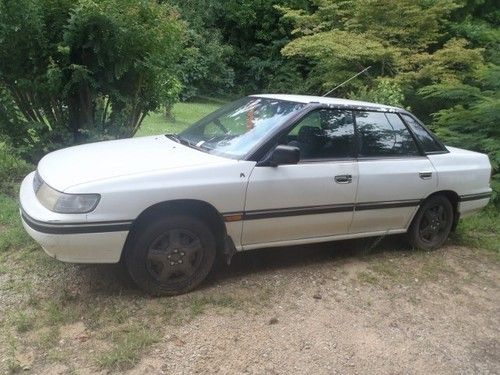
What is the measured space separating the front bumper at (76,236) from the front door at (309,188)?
3.34 feet

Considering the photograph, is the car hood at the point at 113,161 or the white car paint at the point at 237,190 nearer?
the white car paint at the point at 237,190

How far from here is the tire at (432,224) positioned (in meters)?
5.46

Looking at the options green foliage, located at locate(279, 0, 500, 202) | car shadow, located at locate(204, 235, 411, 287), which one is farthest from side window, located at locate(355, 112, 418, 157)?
green foliage, located at locate(279, 0, 500, 202)

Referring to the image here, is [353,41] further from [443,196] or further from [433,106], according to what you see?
[443,196]

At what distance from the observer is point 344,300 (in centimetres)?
436

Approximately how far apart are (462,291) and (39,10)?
209 inches

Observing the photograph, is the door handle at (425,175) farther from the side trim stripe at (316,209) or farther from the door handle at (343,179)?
the door handle at (343,179)

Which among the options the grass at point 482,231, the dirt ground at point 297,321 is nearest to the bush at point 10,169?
the dirt ground at point 297,321

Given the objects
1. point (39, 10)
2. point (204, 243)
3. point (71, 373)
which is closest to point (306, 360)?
point (204, 243)

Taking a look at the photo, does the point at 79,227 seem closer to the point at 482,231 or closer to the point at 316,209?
the point at 316,209

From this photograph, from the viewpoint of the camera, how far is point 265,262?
494 cm

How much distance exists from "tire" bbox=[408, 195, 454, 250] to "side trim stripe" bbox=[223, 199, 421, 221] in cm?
25

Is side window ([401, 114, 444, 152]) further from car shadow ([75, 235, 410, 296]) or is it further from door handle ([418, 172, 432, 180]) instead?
car shadow ([75, 235, 410, 296])

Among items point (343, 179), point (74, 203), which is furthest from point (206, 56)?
point (74, 203)
